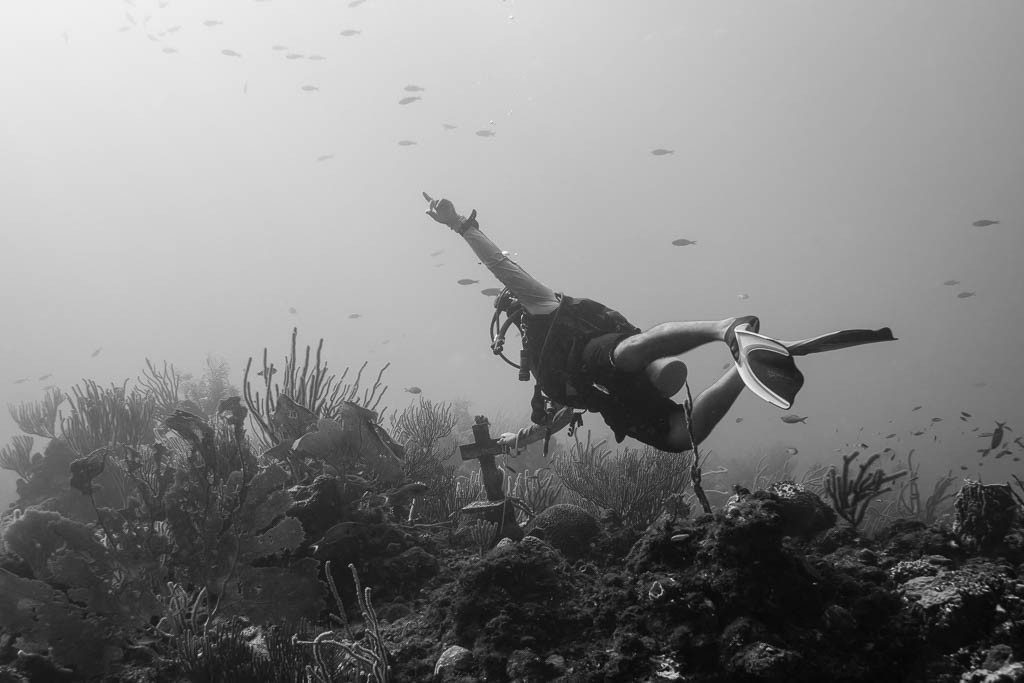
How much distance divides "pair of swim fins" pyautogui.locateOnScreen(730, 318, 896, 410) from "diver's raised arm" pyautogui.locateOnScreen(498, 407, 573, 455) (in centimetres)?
199

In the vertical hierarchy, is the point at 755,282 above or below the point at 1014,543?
below

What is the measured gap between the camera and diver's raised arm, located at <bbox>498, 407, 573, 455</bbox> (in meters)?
4.57

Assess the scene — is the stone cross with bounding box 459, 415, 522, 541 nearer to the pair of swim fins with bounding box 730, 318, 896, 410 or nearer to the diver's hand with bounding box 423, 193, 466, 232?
the diver's hand with bounding box 423, 193, 466, 232

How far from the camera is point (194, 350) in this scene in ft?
526

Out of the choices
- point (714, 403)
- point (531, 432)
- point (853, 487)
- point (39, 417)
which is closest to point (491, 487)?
point (531, 432)

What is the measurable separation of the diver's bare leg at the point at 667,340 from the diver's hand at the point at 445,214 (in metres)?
1.78

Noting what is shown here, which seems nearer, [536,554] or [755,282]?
[536,554]

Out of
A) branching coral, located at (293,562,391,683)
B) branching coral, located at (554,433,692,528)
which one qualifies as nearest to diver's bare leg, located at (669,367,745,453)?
branching coral, located at (554,433,692,528)

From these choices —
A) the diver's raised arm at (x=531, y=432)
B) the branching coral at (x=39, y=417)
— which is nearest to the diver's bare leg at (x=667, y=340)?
the diver's raised arm at (x=531, y=432)

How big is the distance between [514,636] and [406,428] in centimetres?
462

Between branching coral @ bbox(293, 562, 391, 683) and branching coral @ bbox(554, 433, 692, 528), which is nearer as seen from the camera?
branching coral @ bbox(293, 562, 391, 683)

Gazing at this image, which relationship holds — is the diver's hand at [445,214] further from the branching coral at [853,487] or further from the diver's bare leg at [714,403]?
the branching coral at [853,487]

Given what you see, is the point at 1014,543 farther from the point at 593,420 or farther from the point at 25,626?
the point at 593,420

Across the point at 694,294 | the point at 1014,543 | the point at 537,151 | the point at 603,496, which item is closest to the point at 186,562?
the point at 603,496
